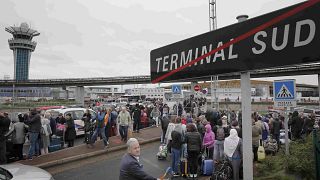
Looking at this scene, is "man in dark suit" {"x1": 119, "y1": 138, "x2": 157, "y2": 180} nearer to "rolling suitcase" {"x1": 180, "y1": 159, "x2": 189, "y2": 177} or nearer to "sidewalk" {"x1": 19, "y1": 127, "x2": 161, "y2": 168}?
"rolling suitcase" {"x1": 180, "y1": 159, "x2": 189, "y2": 177}

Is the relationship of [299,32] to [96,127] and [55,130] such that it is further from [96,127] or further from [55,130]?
[55,130]

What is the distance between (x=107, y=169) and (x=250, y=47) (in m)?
7.31

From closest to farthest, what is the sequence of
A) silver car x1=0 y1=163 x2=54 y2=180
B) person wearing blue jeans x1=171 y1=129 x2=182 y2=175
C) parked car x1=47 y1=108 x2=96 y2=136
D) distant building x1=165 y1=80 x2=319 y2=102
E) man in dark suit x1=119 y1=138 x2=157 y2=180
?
1. man in dark suit x1=119 y1=138 x2=157 y2=180
2. silver car x1=0 y1=163 x2=54 y2=180
3. person wearing blue jeans x1=171 y1=129 x2=182 y2=175
4. parked car x1=47 y1=108 x2=96 y2=136
5. distant building x1=165 y1=80 x2=319 y2=102

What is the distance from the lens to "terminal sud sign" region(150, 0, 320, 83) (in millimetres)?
3834

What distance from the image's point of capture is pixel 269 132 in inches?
512

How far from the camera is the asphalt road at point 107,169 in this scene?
9.05m

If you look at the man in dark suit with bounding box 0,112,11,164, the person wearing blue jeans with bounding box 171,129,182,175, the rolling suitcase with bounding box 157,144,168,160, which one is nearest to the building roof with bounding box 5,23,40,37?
the man in dark suit with bounding box 0,112,11,164

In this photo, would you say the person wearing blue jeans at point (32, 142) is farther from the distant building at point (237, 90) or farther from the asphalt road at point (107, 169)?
the distant building at point (237, 90)

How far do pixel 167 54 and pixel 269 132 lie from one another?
8868mm

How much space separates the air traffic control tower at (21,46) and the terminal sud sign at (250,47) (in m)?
155

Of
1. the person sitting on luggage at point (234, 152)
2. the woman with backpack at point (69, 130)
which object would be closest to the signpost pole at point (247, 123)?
the person sitting on luggage at point (234, 152)

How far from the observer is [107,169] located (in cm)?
993

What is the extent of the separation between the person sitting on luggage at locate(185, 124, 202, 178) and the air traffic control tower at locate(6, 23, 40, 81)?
15365 centimetres

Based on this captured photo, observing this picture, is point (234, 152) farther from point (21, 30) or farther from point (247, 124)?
point (21, 30)
